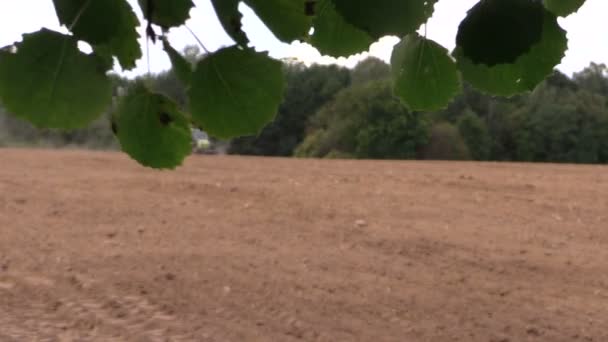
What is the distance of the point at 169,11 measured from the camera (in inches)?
24.2

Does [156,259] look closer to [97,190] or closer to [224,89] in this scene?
[97,190]

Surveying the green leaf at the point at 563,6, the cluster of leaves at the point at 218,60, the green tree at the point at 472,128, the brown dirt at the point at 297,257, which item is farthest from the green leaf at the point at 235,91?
the brown dirt at the point at 297,257

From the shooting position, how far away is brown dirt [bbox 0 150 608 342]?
13.4 feet

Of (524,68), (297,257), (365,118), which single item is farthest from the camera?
(297,257)

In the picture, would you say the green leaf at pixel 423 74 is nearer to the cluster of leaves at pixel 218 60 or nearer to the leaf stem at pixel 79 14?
the cluster of leaves at pixel 218 60

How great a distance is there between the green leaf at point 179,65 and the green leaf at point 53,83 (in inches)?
1.9

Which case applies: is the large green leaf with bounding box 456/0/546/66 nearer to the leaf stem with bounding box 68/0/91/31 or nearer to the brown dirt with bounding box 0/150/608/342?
the leaf stem with bounding box 68/0/91/31

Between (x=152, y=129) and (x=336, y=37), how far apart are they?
169 millimetres

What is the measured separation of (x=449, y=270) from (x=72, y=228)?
2.53 m

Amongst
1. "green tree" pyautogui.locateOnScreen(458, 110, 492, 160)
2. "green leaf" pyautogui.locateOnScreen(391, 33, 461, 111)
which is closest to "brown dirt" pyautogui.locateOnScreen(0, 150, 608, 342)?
"green tree" pyautogui.locateOnScreen(458, 110, 492, 160)

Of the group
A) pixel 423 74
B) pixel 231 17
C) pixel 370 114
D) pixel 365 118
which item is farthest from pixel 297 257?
pixel 231 17

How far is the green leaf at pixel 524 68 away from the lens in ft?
2.10

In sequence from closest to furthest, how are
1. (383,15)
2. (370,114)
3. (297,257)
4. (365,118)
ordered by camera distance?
(383,15) < (370,114) < (365,118) < (297,257)

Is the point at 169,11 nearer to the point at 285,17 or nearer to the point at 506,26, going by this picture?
the point at 285,17
